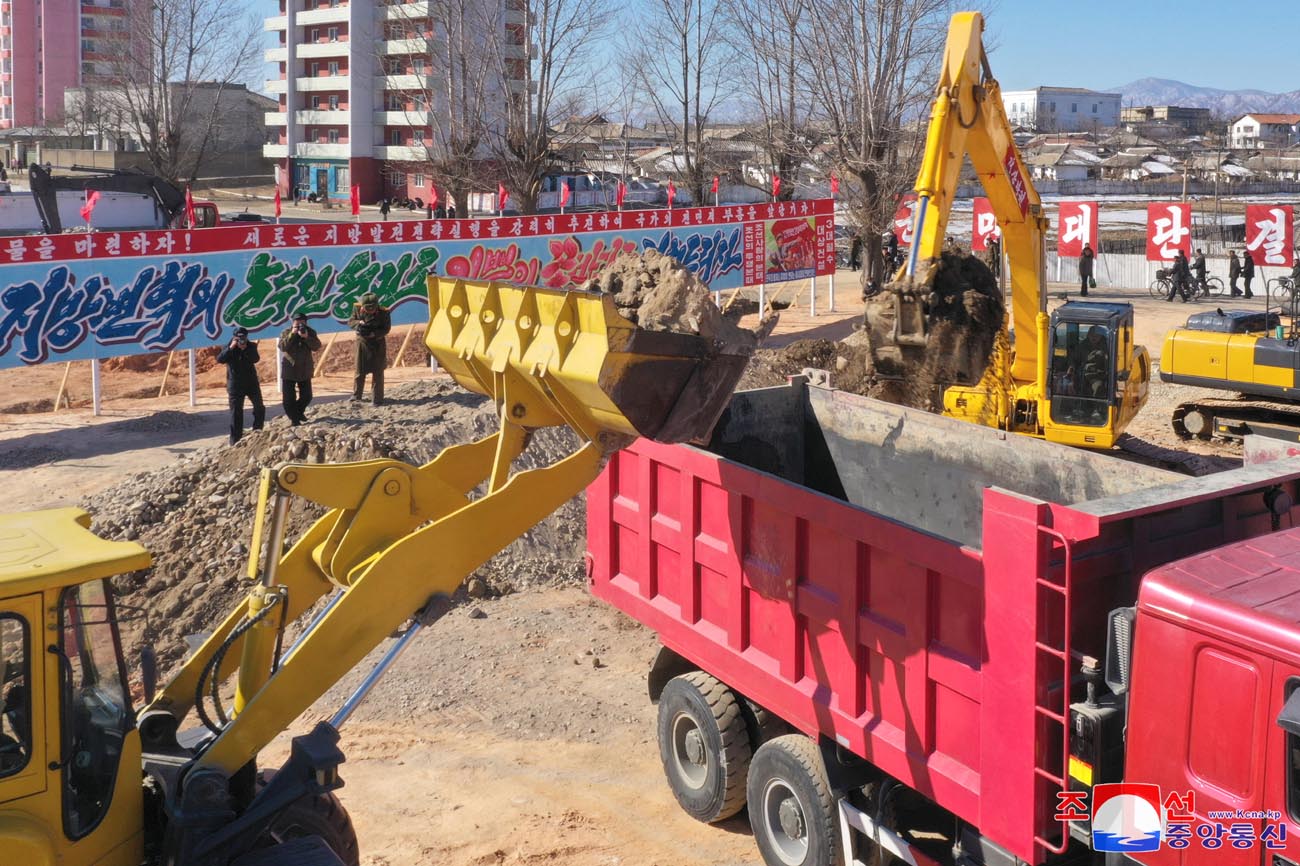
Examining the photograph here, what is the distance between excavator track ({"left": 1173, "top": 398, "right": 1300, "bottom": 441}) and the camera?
1677 centimetres

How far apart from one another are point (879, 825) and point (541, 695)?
3.64 metres

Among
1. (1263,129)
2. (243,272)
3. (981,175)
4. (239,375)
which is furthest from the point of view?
(1263,129)

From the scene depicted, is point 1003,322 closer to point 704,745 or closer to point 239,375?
point 704,745

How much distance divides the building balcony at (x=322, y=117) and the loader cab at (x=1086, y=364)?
176ft

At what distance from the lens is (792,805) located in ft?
20.7

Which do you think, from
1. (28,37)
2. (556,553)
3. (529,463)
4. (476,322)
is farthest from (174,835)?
(28,37)

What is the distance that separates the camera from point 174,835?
4.66 m

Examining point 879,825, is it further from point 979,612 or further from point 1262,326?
point 1262,326

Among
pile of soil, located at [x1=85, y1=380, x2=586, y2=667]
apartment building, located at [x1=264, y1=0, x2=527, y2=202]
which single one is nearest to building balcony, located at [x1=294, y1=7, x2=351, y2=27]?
apartment building, located at [x1=264, y1=0, x2=527, y2=202]

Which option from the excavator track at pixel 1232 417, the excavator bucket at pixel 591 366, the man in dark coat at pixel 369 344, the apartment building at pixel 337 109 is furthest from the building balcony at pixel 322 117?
the excavator bucket at pixel 591 366

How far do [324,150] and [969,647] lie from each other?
6290 cm

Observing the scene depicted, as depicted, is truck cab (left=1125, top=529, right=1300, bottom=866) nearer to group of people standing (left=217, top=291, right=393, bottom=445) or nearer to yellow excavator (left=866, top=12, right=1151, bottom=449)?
yellow excavator (left=866, top=12, right=1151, bottom=449)

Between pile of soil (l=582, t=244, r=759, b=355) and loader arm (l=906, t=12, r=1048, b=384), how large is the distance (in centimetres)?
558

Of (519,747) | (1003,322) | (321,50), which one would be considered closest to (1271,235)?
(1003,322)
